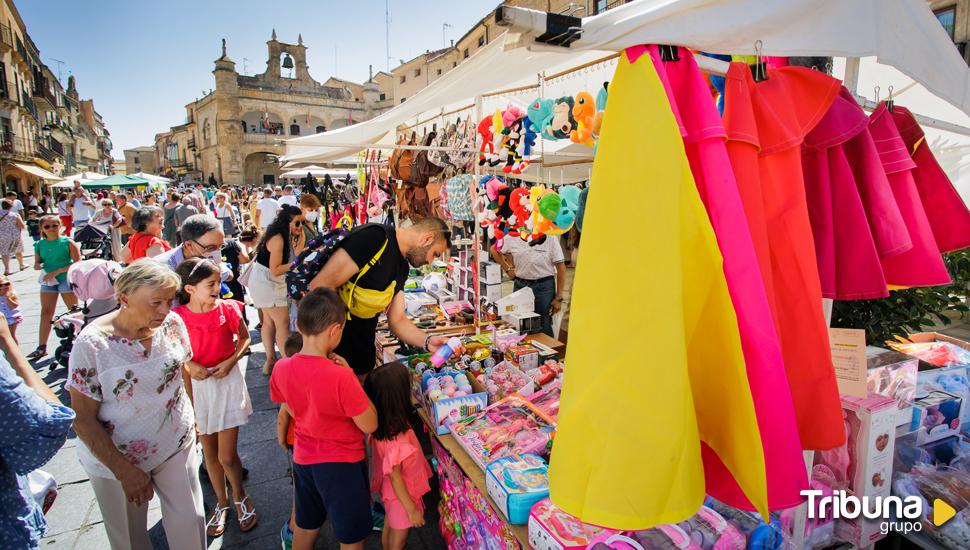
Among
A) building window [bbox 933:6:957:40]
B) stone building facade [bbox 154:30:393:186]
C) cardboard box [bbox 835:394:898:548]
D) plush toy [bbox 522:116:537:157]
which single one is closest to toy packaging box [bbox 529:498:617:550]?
cardboard box [bbox 835:394:898:548]

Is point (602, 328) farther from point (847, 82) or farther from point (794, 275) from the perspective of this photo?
point (847, 82)

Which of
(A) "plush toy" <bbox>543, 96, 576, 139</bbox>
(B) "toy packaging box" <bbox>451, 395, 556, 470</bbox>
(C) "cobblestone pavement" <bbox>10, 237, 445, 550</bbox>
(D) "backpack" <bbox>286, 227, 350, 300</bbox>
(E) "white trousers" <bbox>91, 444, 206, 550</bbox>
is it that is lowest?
(C) "cobblestone pavement" <bbox>10, 237, 445, 550</bbox>

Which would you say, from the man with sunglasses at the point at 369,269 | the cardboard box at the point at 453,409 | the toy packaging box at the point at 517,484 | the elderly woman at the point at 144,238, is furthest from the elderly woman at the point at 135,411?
the elderly woman at the point at 144,238

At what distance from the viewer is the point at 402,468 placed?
2375mm

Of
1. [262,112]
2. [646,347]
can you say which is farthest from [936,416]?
[262,112]

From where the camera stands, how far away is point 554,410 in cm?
240

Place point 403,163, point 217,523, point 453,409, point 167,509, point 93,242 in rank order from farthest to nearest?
1. point 93,242
2. point 403,163
3. point 217,523
4. point 453,409
5. point 167,509

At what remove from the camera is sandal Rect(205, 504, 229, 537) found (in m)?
2.79

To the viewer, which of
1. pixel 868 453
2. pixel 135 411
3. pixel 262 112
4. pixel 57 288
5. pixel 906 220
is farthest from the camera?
pixel 262 112

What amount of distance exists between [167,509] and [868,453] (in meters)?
3.01

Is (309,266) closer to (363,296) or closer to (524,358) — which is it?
(363,296)

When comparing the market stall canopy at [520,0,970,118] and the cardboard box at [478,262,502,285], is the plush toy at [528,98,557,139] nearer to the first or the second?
the cardboard box at [478,262,502,285]

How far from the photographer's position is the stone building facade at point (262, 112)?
41.1 metres

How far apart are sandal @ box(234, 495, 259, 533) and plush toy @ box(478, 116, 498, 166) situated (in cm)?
280
